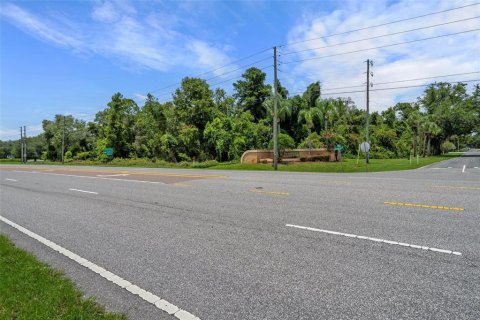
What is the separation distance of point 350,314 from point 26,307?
350 centimetres

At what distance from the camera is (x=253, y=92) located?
55.8 meters

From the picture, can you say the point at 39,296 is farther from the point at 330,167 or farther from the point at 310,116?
the point at 310,116

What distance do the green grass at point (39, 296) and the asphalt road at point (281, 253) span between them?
0.72 ft

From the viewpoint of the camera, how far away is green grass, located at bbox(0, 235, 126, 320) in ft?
11.0

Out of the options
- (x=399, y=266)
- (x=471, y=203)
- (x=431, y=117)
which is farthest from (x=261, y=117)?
(x=399, y=266)

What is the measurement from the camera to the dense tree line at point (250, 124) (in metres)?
45.2

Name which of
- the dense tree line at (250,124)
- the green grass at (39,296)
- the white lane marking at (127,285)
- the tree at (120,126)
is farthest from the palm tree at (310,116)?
Result: the green grass at (39,296)

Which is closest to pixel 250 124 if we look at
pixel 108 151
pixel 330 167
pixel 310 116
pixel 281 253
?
pixel 310 116

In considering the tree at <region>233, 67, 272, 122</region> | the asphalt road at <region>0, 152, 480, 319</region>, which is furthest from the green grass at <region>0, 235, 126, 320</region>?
the tree at <region>233, 67, 272, 122</region>

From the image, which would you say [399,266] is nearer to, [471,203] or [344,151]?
[471,203]

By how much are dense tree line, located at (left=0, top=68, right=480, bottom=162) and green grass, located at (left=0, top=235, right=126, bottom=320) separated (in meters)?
33.4

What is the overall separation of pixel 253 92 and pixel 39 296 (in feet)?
177

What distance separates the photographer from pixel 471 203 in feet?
26.7

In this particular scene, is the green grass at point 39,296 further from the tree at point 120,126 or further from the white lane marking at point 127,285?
the tree at point 120,126
